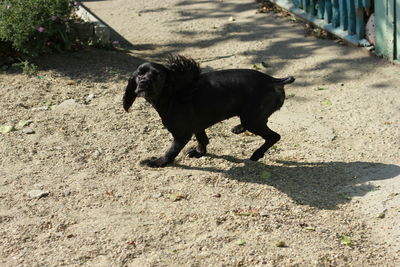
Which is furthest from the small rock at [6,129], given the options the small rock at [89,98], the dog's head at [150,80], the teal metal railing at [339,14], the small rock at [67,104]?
the teal metal railing at [339,14]

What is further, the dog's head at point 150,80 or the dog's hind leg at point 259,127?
the dog's hind leg at point 259,127

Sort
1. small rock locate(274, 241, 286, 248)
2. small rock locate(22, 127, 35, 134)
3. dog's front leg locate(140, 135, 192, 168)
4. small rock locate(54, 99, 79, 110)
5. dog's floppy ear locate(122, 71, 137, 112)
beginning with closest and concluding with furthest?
1. small rock locate(274, 241, 286, 248)
2. dog's floppy ear locate(122, 71, 137, 112)
3. dog's front leg locate(140, 135, 192, 168)
4. small rock locate(22, 127, 35, 134)
5. small rock locate(54, 99, 79, 110)

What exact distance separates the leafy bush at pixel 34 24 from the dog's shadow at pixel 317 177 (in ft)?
10.6

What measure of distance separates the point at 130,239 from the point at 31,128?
268cm

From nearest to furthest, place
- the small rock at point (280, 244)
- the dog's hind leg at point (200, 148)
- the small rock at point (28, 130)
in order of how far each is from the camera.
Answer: the small rock at point (280, 244)
the dog's hind leg at point (200, 148)
the small rock at point (28, 130)

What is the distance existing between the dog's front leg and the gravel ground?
0.12 m

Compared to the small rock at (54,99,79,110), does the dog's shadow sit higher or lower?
lower

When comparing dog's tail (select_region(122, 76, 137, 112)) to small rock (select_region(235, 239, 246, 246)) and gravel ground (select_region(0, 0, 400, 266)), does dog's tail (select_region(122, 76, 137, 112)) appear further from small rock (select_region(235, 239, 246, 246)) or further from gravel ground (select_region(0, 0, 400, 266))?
small rock (select_region(235, 239, 246, 246))

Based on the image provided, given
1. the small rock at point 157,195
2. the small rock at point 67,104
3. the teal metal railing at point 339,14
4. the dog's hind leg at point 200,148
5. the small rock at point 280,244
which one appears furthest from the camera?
the teal metal railing at point 339,14

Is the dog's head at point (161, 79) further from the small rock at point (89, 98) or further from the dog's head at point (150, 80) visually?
the small rock at point (89, 98)

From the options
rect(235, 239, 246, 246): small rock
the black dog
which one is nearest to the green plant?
the black dog

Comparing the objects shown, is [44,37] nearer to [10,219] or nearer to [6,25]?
[6,25]

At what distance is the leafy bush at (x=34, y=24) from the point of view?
8.11 metres

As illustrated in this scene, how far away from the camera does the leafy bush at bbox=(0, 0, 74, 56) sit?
811cm
